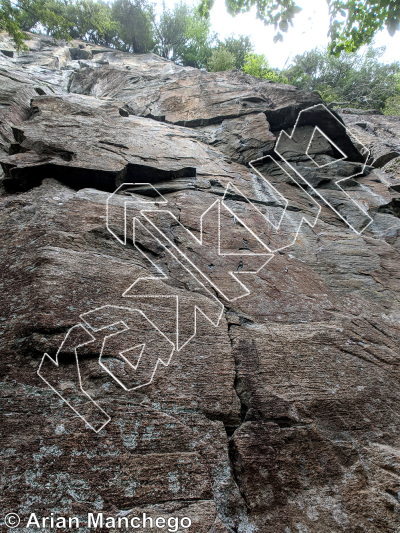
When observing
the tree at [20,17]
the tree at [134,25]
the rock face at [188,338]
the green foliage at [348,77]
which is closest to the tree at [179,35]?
the tree at [134,25]

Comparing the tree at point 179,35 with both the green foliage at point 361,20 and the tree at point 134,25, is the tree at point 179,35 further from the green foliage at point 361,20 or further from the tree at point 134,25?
the green foliage at point 361,20

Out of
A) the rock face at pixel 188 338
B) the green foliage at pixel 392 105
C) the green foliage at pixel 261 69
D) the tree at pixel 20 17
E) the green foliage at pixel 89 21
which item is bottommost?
the rock face at pixel 188 338

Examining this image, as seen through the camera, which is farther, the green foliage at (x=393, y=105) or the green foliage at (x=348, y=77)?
the green foliage at (x=348, y=77)

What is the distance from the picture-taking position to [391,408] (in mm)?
3271

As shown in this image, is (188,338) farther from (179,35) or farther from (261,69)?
(179,35)

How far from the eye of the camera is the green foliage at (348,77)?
16.2 meters

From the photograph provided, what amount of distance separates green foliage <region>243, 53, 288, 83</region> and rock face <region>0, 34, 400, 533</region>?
580 inches

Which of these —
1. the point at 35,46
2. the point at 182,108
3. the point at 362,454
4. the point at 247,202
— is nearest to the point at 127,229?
Answer: the point at 247,202

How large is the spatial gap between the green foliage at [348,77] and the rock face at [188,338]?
1272 cm

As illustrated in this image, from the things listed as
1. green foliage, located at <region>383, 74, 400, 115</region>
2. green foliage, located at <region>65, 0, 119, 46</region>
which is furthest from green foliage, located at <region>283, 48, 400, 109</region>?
green foliage, located at <region>65, 0, 119, 46</region>

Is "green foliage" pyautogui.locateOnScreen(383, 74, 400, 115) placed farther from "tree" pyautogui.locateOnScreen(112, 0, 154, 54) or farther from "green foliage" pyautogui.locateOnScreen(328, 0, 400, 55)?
"tree" pyautogui.locateOnScreen(112, 0, 154, 54)

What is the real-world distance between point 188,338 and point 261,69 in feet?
65.8

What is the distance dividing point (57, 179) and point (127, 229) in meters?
1.68

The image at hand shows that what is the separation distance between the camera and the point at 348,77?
1731 centimetres
